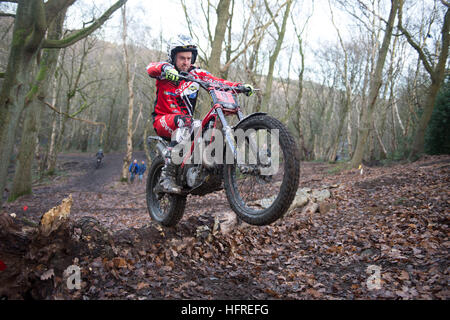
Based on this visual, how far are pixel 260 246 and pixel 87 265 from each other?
3.03 metres

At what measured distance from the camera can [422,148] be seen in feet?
51.0

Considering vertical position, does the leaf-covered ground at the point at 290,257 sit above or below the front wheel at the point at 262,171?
below

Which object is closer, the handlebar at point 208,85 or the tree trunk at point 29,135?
the handlebar at point 208,85

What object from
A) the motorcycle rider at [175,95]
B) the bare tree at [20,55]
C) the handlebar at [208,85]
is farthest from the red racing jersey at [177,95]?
the bare tree at [20,55]

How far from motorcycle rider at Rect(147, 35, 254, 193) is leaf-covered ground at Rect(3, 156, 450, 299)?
103cm

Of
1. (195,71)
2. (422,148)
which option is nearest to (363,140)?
(422,148)

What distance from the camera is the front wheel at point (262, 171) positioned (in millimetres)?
3229

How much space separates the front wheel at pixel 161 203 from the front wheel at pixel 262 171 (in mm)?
1443

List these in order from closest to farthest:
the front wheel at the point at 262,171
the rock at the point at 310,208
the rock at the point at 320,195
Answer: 1. the front wheel at the point at 262,171
2. the rock at the point at 310,208
3. the rock at the point at 320,195

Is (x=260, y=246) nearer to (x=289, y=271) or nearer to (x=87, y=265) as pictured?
(x=289, y=271)

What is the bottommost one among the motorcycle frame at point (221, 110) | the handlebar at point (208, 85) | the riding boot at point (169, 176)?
the riding boot at point (169, 176)

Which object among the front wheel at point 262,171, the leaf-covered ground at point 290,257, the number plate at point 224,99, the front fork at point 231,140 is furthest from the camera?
the number plate at point 224,99

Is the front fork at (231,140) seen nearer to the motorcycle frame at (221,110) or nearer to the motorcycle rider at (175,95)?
the motorcycle frame at (221,110)

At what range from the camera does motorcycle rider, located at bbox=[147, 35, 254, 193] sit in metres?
4.53
